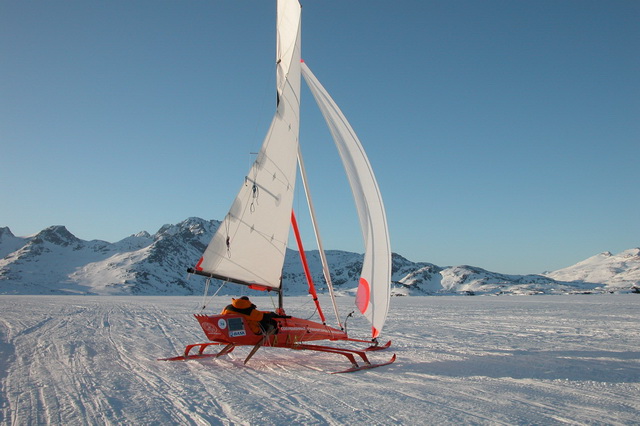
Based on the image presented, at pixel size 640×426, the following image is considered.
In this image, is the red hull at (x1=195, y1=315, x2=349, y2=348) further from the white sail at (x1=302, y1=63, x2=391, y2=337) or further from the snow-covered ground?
the white sail at (x1=302, y1=63, x2=391, y2=337)

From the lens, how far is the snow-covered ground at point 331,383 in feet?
17.1

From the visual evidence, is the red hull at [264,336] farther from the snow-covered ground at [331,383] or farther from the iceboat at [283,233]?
the snow-covered ground at [331,383]

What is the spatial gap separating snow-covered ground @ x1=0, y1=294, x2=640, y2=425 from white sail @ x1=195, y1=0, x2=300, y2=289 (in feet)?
6.07

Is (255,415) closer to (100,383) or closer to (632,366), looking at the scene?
(100,383)

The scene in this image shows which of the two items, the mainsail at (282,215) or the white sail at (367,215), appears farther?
the white sail at (367,215)

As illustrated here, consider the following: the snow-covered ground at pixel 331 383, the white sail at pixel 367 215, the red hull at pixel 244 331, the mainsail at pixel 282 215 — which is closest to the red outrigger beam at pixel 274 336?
the red hull at pixel 244 331

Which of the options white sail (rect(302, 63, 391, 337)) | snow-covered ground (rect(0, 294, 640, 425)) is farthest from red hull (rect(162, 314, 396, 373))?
white sail (rect(302, 63, 391, 337))

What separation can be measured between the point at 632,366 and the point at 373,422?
5.49 metres

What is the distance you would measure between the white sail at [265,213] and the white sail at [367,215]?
86 centimetres

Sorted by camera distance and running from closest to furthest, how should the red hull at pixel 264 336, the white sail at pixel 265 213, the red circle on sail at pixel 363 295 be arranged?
the red hull at pixel 264 336, the white sail at pixel 265 213, the red circle on sail at pixel 363 295

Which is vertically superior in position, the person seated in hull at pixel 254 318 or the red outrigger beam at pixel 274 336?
the person seated in hull at pixel 254 318

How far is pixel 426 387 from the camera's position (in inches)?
258

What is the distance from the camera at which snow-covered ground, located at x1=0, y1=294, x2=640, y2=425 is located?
17.1ft

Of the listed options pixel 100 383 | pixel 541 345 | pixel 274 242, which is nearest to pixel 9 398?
pixel 100 383
